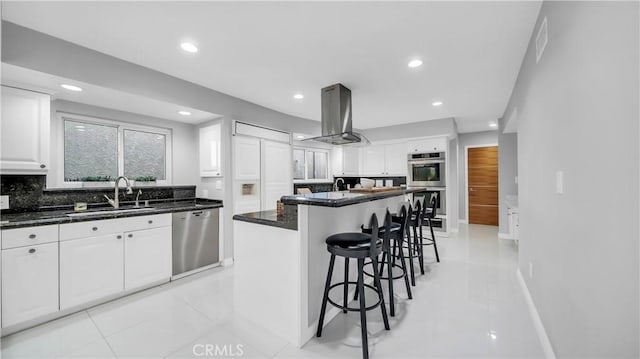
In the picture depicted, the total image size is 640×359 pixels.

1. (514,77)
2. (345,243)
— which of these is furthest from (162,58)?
(514,77)

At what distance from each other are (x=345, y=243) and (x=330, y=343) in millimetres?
763

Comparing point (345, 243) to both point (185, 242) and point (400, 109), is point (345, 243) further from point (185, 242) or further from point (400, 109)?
point (400, 109)

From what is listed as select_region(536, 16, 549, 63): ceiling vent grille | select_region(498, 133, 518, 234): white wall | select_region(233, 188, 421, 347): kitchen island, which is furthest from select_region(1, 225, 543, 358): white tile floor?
select_region(498, 133, 518, 234): white wall

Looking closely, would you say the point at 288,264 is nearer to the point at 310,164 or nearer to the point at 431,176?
the point at 310,164

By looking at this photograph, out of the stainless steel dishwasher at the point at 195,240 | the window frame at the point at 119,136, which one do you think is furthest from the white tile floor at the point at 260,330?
the window frame at the point at 119,136

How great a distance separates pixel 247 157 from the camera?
13.1 ft

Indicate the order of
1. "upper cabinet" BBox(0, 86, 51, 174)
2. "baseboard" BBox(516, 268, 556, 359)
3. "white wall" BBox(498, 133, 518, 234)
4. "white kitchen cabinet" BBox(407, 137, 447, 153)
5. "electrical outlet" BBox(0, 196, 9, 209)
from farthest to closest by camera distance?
1. "white kitchen cabinet" BBox(407, 137, 447, 153)
2. "white wall" BBox(498, 133, 518, 234)
3. "electrical outlet" BBox(0, 196, 9, 209)
4. "upper cabinet" BBox(0, 86, 51, 174)
5. "baseboard" BBox(516, 268, 556, 359)

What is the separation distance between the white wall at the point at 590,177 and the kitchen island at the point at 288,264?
1.29 meters

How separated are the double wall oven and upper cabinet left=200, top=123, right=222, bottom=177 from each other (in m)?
4.03

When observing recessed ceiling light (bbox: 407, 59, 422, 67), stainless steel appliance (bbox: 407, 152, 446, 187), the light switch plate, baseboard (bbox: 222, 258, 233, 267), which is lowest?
baseboard (bbox: 222, 258, 233, 267)

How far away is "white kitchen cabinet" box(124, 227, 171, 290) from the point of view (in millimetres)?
2744

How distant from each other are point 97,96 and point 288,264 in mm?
2852

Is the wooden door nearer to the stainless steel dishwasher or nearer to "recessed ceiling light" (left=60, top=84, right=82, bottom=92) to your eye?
the stainless steel dishwasher

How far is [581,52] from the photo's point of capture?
1201 mm
